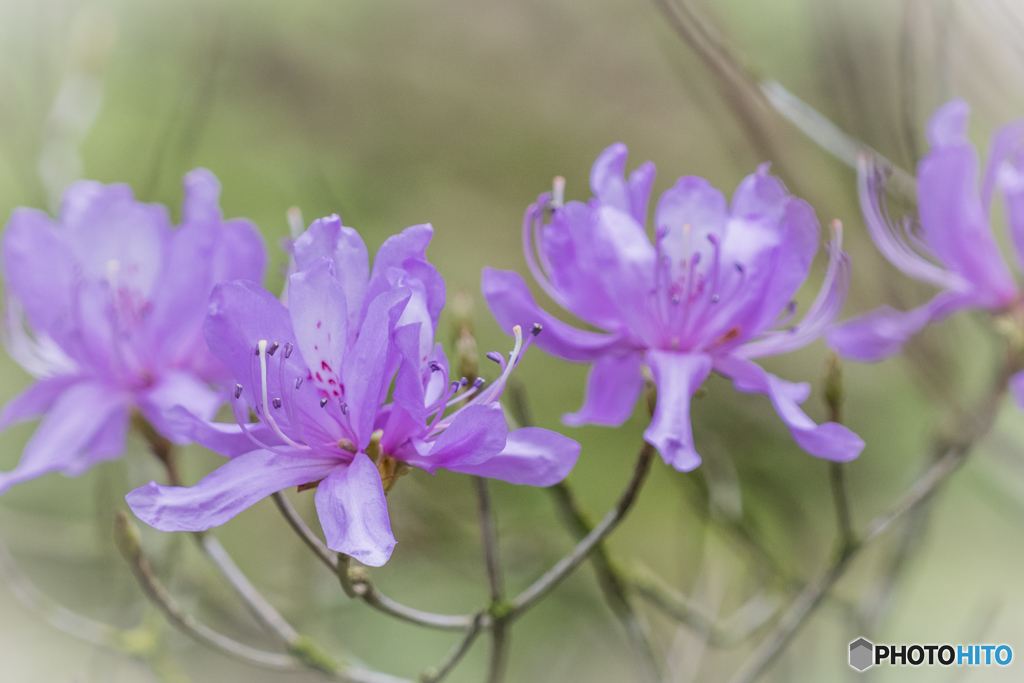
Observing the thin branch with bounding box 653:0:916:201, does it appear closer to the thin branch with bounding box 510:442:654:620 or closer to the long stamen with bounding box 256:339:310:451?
the thin branch with bounding box 510:442:654:620

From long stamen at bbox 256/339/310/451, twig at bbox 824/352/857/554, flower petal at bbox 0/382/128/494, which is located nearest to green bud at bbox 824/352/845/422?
twig at bbox 824/352/857/554

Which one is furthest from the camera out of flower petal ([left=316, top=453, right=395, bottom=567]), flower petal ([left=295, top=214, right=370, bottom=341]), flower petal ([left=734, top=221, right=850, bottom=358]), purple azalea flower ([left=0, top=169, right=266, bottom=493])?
purple azalea flower ([left=0, top=169, right=266, bottom=493])

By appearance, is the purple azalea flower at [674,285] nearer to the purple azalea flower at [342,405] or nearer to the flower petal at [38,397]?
the purple azalea flower at [342,405]

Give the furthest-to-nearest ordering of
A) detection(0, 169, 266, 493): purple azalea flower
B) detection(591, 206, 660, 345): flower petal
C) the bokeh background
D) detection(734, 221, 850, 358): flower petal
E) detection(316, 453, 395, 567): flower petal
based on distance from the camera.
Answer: the bokeh background
detection(0, 169, 266, 493): purple azalea flower
detection(734, 221, 850, 358): flower petal
detection(591, 206, 660, 345): flower petal
detection(316, 453, 395, 567): flower petal

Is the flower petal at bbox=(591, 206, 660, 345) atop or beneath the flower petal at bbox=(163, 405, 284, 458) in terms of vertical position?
atop

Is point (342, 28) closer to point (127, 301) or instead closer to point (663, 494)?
point (663, 494)

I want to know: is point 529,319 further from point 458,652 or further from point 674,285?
point 458,652

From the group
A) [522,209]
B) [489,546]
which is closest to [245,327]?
[489,546]
